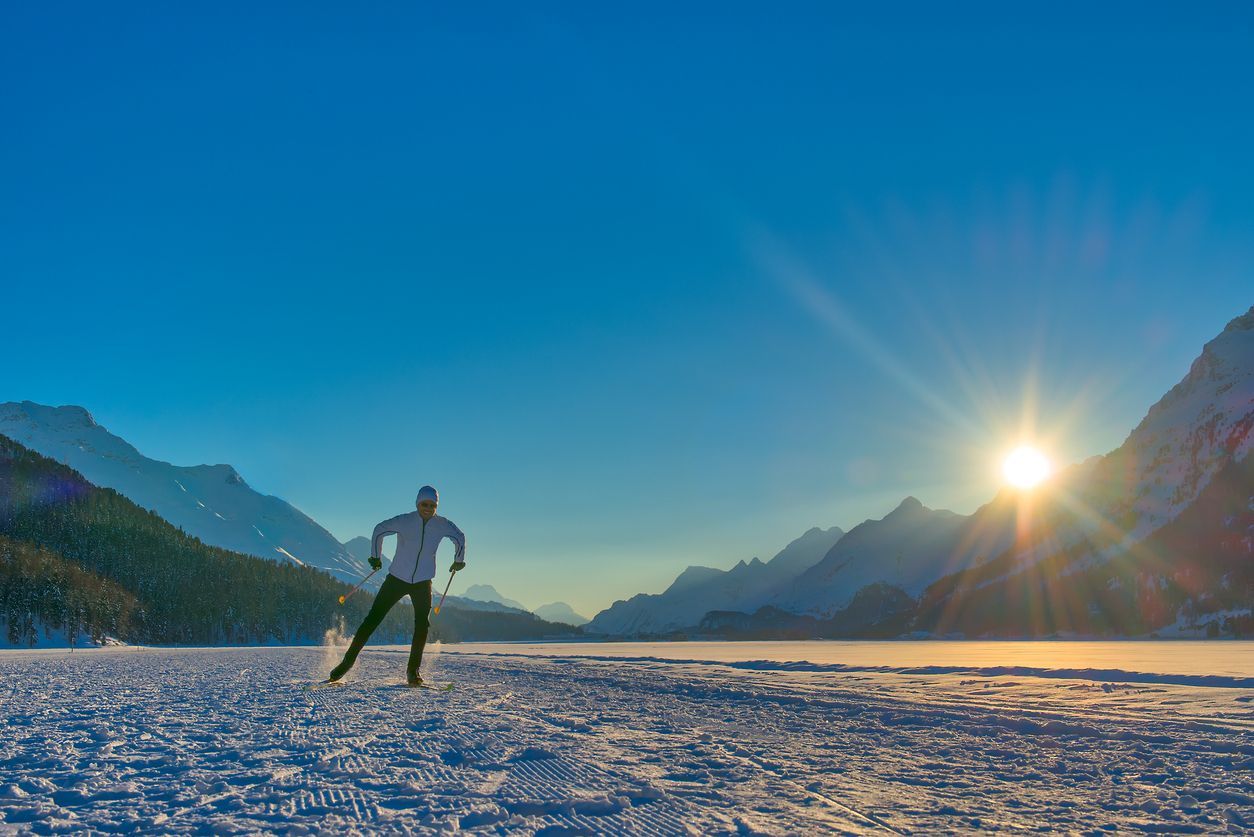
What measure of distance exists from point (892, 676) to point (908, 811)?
1504 cm

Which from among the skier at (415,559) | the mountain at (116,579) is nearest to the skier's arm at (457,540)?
the skier at (415,559)

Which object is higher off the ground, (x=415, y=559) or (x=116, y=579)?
(x=415, y=559)

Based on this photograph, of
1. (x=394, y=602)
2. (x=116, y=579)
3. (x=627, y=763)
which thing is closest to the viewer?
(x=627, y=763)

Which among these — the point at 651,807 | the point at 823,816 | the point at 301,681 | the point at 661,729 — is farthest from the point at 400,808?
the point at 301,681

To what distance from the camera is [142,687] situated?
14914mm

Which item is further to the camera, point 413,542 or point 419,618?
point 419,618

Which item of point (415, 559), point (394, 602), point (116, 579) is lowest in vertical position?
point (116, 579)

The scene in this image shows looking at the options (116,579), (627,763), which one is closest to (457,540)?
(627,763)

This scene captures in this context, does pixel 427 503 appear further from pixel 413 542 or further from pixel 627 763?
pixel 627 763

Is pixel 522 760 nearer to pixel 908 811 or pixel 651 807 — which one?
pixel 651 807

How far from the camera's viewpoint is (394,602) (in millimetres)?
13141

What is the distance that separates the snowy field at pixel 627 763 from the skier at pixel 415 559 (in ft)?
5.80

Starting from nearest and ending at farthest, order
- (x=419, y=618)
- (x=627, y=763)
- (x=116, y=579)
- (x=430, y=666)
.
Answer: (x=627, y=763)
(x=419, y=618)
(x=430, y=666)
(x=116, y=579)

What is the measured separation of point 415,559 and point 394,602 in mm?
792
